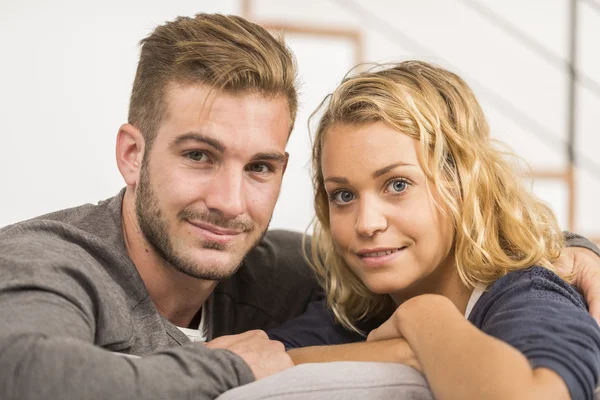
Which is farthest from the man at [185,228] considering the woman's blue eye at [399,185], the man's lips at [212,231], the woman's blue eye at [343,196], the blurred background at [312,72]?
the blurred background at [312,72]

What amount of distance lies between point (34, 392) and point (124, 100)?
2.70m

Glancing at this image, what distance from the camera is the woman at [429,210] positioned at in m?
1.28

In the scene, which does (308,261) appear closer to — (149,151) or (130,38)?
(149,151)

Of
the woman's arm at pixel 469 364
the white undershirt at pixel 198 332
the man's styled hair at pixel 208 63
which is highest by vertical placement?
the man's styled hair at pixel 208 63

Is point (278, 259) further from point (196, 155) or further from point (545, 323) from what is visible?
point (545, 323)

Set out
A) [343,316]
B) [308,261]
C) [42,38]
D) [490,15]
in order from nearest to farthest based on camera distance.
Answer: [343,316], [308,261], [42,38], [490,15]

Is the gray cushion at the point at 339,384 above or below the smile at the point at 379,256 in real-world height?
below

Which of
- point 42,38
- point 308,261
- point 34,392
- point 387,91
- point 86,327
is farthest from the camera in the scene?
point 42,38

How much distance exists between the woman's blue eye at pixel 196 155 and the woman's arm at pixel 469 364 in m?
0.53

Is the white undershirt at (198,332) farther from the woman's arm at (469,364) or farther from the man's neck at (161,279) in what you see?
the woman's arm at (469,364)

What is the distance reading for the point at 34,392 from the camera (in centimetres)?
94

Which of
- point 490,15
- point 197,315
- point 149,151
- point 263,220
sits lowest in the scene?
point 197,315

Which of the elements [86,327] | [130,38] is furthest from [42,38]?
[86,327]

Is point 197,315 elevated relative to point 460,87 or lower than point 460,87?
lower
